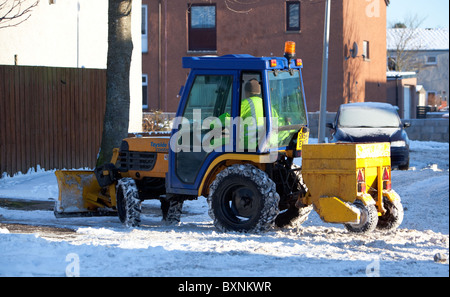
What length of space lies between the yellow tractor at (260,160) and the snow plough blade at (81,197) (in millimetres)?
945

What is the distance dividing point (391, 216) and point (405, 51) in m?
56.8

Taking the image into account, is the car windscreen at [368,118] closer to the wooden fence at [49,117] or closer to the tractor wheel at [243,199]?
the wooden fence at [49,117]

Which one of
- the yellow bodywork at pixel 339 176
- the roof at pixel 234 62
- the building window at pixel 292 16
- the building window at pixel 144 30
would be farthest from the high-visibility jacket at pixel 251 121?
the building window at pixel 144 30

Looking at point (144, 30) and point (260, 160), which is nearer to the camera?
point (260, 160)

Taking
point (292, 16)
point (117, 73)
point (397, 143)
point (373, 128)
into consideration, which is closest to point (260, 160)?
point (117, 73)

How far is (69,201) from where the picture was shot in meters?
11.8

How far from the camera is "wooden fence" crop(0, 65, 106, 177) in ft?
55.7

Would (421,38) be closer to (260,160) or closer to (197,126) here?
(197,126)

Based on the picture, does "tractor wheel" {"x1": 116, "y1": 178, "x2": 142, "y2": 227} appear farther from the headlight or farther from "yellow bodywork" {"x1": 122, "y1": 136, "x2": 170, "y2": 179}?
the headlight

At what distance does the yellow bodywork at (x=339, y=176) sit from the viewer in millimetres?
9398

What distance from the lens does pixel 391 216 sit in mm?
10305

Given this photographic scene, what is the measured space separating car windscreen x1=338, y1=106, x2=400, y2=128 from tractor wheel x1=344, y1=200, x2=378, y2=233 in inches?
429

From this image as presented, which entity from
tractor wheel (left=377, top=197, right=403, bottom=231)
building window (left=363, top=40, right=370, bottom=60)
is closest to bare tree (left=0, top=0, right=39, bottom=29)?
tractor wheel (left=377, top=197, right=403, bottom=231)

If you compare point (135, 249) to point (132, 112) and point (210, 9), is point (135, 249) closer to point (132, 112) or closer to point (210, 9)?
point (132, 112)
